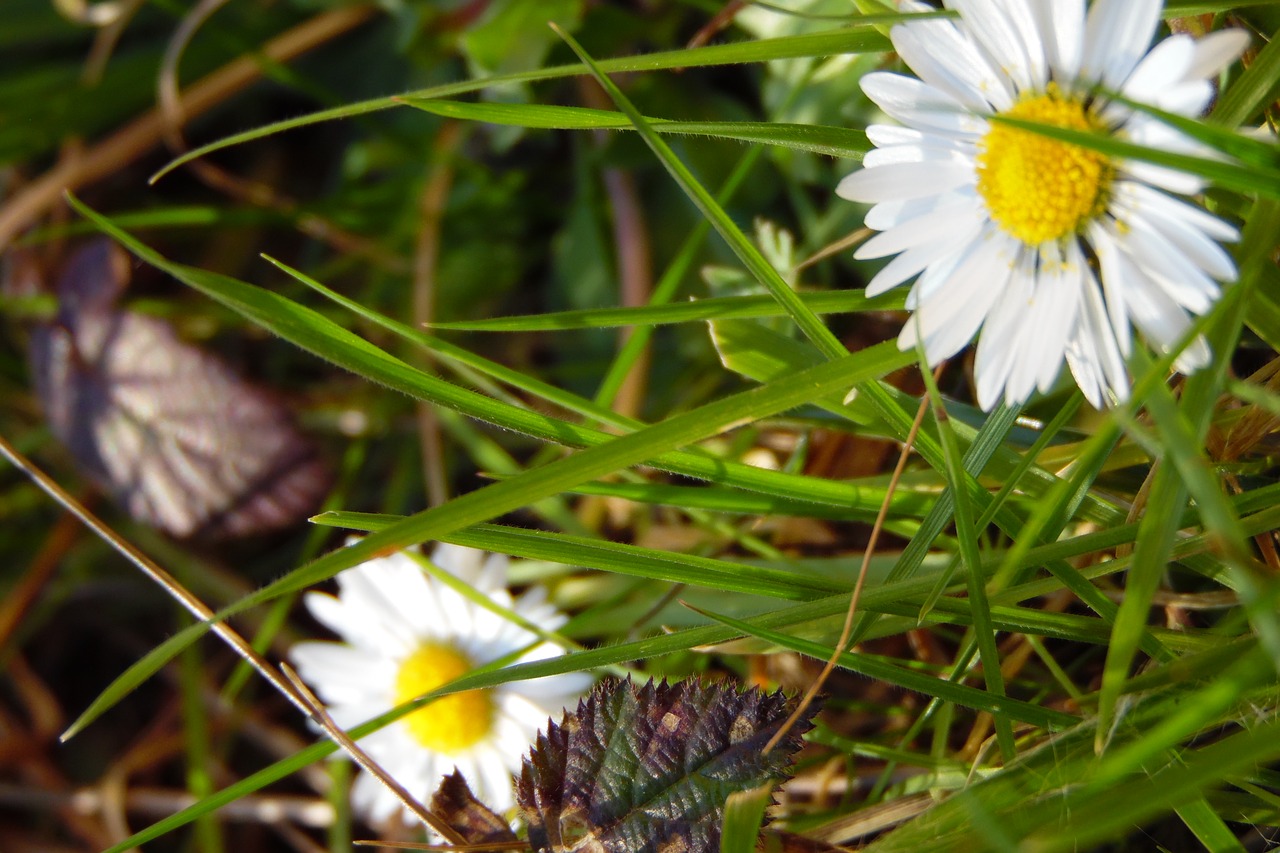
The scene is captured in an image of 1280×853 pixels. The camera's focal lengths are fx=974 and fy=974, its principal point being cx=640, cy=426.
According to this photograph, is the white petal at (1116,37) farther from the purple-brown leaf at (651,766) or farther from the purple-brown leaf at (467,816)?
the purple-brown leaf at (467,816)

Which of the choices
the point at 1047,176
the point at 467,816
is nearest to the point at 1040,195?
the point at 1047,176

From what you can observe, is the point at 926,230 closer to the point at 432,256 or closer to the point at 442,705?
the point at 442,705

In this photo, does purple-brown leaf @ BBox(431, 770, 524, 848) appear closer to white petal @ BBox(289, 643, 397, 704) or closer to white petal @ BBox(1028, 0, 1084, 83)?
white petal @ BBox(289, 643, 397, 704)

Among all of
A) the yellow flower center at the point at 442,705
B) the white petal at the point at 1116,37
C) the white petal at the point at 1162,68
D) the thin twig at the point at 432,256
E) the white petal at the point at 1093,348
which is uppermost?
the thin twig at the point at 432,256

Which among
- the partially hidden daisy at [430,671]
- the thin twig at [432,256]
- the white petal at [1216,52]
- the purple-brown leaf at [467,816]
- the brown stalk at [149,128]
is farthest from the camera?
the brown stalk at [149,128]

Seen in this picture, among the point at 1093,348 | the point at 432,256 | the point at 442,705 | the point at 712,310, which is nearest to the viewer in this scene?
the point at 1093,348

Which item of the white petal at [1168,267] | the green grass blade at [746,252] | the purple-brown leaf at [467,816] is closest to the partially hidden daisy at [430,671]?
the purple-brown leaf at [467,816]
